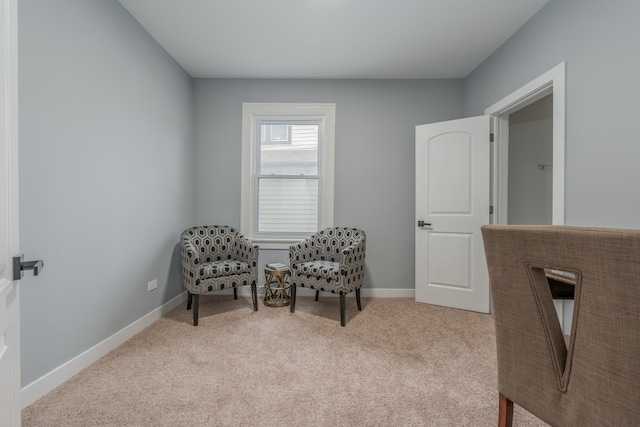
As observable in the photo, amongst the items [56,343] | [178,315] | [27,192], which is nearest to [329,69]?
[27,192]

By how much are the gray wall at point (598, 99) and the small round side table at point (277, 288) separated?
2447mm

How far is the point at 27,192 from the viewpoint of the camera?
1.49 meters

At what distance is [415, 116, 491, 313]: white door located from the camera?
2.90 meters

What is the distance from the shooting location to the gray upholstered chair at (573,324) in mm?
644

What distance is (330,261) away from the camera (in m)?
3.10

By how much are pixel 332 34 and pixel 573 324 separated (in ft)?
8.71

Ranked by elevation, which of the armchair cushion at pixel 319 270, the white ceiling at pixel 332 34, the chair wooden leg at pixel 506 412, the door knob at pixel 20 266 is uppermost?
the white ceiling at pixel 332 34

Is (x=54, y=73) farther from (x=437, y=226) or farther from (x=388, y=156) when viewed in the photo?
(x=437, y=226)

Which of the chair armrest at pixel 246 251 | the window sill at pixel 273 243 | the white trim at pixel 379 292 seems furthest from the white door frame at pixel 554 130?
the chair armrest at pixel 246 251

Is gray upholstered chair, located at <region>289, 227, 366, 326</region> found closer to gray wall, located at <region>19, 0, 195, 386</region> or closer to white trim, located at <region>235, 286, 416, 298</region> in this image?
white trim, located at <region>235, 286, 416, 298</region>

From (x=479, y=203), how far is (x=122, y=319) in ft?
10.9

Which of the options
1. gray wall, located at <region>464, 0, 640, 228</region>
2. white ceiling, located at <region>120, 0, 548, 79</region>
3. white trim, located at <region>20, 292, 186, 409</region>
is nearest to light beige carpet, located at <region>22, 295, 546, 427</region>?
white trim, located at <region>20, 292, 186, 409</region>

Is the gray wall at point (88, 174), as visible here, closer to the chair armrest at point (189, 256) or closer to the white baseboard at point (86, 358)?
the white baseboard at point (86, 358)

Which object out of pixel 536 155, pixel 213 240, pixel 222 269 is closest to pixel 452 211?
pixel 536 155
